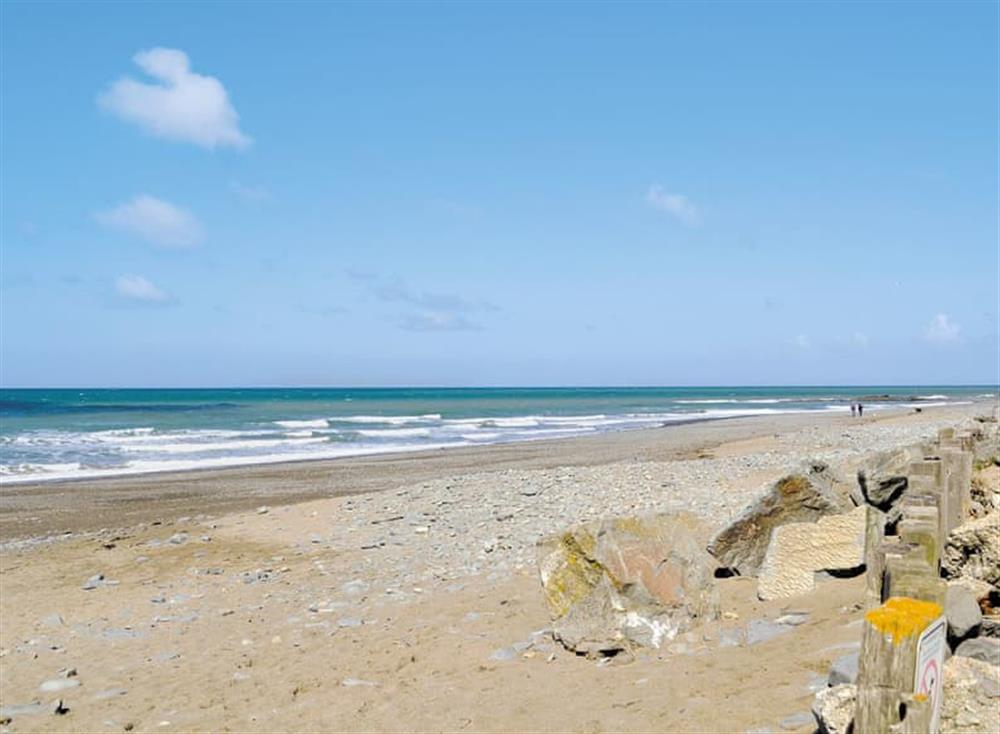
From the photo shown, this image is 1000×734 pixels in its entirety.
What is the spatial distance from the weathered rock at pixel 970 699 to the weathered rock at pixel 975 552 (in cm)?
124

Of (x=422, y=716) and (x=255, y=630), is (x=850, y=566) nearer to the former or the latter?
(x=422, y=716)

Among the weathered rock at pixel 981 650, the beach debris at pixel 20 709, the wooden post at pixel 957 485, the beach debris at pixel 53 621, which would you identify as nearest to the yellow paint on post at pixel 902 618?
the weathered rock at pixel 981 650

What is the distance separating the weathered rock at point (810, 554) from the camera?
745cm

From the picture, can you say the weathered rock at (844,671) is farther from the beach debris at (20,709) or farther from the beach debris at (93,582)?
the beach debris at (93,582)

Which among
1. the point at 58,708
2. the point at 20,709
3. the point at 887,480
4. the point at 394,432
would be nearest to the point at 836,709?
the point at 887,480

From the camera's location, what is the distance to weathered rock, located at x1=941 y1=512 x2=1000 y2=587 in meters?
4.84

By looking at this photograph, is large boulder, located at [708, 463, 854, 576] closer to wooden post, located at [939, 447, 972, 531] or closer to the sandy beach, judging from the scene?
the sandy beach

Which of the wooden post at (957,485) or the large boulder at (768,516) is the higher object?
the wooden post at (957,485)

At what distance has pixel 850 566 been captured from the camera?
291 inches

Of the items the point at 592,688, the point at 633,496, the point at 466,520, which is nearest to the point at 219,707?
the point at 592,688

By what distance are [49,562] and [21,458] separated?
71.4 feet

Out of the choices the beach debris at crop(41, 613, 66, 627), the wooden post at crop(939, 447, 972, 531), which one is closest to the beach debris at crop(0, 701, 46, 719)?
the beach debris at crop(41, 613, 66, 627)

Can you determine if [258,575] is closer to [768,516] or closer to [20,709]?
[20,709]

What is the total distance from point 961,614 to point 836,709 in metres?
1.05
